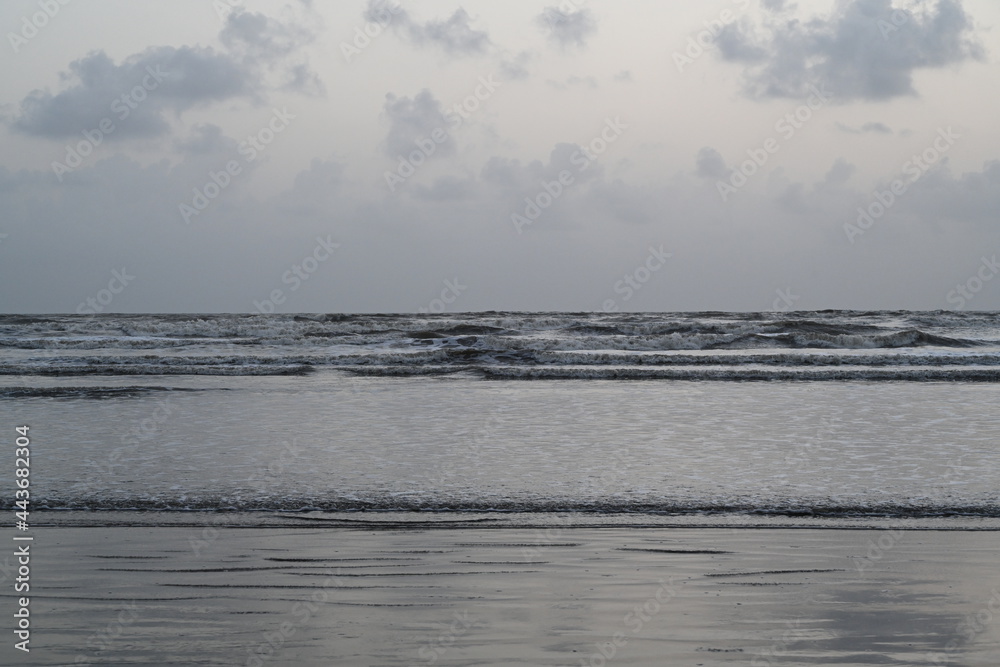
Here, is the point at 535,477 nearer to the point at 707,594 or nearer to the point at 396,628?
the point at 707,594

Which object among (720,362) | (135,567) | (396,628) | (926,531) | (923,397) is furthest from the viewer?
(720,362)

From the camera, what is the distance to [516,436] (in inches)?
426

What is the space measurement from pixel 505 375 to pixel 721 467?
11.0 m

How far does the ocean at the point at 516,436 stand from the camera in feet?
23.9

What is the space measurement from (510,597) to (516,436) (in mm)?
5917

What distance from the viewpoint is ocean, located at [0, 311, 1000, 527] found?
23.9 feet

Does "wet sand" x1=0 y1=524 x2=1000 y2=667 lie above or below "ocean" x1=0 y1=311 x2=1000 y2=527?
below

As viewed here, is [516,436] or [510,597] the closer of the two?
[510,597]

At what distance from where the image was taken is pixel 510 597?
4.92 m

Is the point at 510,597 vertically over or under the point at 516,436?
under

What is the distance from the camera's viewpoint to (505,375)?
769 inches

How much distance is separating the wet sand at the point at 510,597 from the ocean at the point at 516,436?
26.9 inches

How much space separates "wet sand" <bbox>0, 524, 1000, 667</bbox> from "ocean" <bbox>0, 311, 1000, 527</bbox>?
682mm

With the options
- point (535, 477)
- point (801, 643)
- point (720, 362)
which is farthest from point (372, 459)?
point (720, 362)
